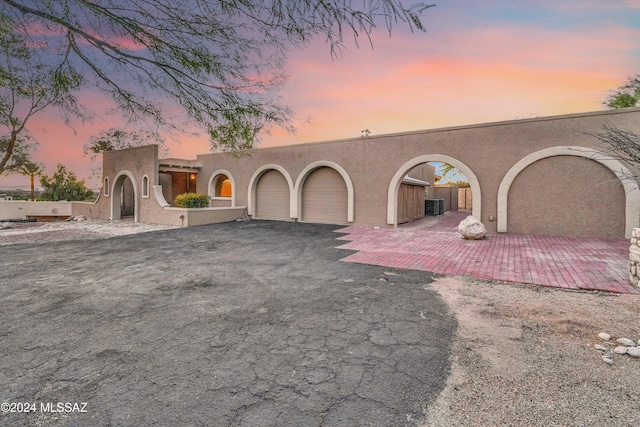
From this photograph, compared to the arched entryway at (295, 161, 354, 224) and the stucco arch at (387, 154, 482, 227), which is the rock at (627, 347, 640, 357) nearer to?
the stucco arch at (387, 154, 482, 227)

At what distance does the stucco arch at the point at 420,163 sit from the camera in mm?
11250

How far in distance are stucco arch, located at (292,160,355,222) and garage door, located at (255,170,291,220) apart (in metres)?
1.00

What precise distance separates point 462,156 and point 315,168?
735 cm

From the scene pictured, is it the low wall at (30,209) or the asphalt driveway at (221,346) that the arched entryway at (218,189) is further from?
the asphalt driveway at (221,346)

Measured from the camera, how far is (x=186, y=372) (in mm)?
2463

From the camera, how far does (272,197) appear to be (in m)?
17.1

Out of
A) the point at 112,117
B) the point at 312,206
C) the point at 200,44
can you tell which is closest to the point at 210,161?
the point at 312,206

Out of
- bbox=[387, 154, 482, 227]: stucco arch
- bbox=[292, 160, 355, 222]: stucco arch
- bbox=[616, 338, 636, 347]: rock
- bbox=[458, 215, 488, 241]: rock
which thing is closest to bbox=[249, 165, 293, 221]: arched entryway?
bbox=[292, 160, 355, 222]: stucco arch

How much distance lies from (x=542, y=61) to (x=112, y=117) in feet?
41.2

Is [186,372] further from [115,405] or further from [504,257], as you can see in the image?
[504,257]

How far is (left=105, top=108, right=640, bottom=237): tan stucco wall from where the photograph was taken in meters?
9.74

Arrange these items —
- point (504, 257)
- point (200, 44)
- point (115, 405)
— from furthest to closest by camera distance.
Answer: point (504, 257) → point (200, 44) → point (115, 405)

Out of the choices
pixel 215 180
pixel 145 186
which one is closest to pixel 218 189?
pixel 215 180

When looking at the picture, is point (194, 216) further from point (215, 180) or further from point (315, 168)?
point (315, 168)
